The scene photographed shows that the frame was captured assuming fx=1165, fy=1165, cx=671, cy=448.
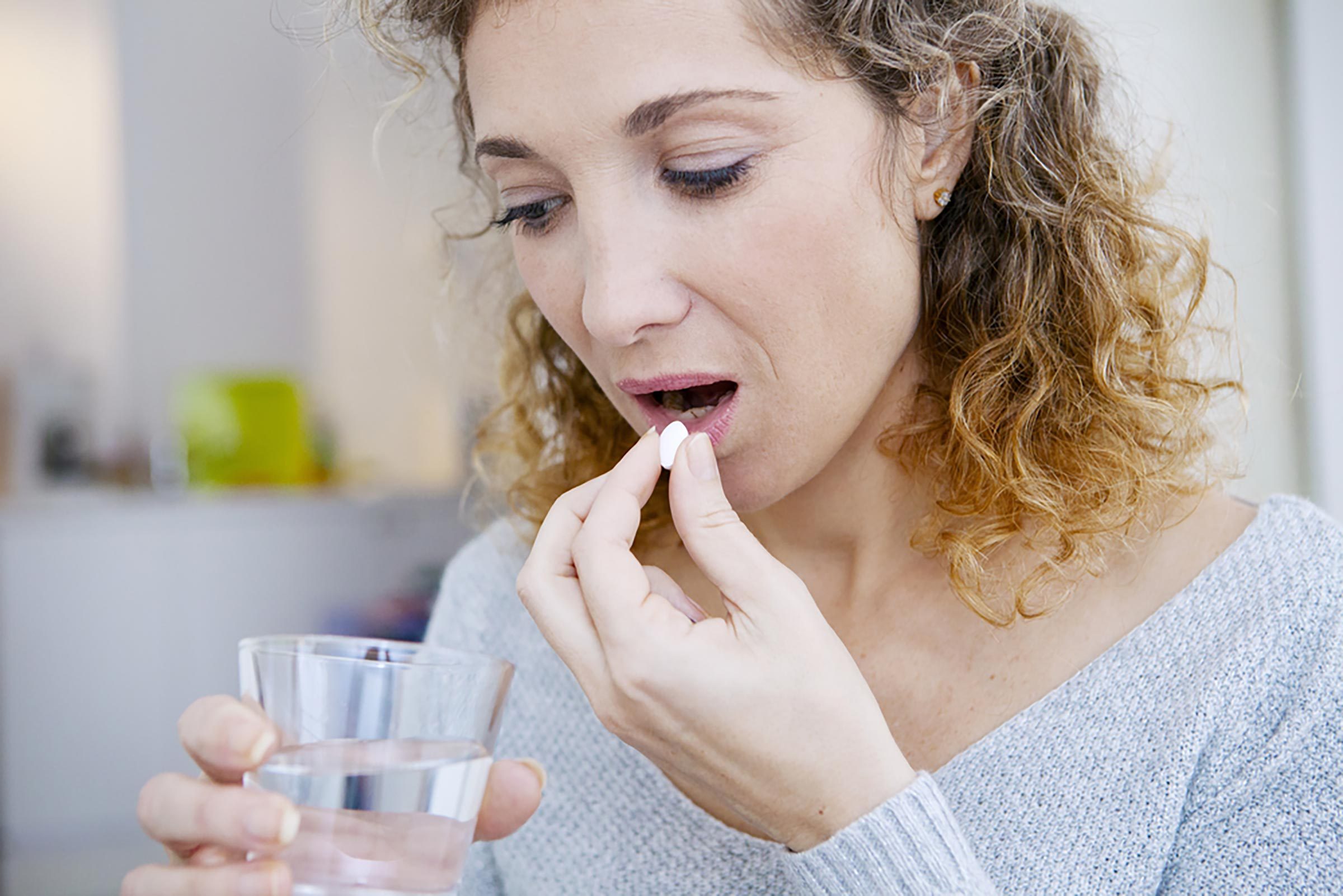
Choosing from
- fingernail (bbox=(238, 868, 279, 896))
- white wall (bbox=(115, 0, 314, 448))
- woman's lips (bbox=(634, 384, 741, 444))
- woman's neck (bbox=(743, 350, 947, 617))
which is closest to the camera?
fingernail (bbox=(238, 868, 279, 896))

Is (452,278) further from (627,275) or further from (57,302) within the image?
(57,302)

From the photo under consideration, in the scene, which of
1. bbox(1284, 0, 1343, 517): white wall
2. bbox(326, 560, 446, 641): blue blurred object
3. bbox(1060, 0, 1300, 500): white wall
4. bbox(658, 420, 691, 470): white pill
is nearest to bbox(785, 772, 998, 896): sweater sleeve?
bbox(658, 420, 691, 470): white pill

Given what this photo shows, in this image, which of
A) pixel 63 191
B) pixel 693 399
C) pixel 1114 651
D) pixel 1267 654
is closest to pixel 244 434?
pixel 63 191

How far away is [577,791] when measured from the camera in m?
1.14

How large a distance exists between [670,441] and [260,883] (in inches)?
16.7

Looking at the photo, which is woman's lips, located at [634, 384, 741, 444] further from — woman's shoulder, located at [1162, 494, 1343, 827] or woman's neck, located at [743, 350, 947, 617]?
woman's shoulder, located at [1162, 494, 1343, 827]

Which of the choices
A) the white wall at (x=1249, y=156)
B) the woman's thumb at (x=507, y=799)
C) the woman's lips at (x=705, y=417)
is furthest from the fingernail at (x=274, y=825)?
the white wall at (x=1249, y=156)

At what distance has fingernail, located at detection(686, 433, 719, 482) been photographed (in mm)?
845

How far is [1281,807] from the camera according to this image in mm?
872

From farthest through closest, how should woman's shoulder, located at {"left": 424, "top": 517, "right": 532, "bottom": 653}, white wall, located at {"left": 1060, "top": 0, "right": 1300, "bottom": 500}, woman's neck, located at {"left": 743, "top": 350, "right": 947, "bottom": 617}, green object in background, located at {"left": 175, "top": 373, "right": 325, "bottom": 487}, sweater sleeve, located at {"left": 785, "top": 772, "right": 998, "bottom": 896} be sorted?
green object in background, located at {"left": 175, "top": 373, "right": 325, "bottom": 487} → white wall, located at {"left": 1060, "top": 0, "right": 1300, "bottom": 500} → woman's shoulder, located at {"left": 424, "top": 517, "right": 532, "bottom": 653} → woman's neck, located at {"left": 743, "top": 350, "right": 947, "bottom": 617} → sweater sleeve, located at {"left": 785, "top": 772, "right": 998, "bottom": 896}

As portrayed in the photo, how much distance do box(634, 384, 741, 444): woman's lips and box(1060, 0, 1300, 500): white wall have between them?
900 mm

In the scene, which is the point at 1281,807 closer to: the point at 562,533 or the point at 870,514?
the point at 870,514

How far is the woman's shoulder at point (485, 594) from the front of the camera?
A: 129 centimetres

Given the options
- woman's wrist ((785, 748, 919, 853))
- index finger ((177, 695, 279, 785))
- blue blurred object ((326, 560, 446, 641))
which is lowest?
blue blurred object ((326, 560, 446, 641))
